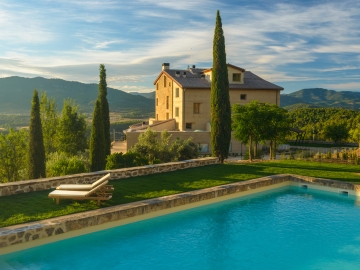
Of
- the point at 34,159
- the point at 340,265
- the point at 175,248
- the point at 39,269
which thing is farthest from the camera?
the point at 34,159

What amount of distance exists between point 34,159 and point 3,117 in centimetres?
7615

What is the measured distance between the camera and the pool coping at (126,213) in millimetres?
7703

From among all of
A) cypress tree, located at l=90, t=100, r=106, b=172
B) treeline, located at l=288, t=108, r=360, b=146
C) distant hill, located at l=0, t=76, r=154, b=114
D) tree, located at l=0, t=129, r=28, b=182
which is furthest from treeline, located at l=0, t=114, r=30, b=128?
cypress tree, located at l=90, t=100, r=106, b=172

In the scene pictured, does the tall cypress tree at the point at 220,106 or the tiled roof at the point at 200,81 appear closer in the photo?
the tall cypress tree at the point at 220,106

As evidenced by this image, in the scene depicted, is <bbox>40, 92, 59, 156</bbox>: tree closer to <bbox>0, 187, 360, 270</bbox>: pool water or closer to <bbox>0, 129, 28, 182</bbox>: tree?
<bbox>0, 129, 28, 182</bbox>: tree

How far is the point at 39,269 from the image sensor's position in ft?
23.3

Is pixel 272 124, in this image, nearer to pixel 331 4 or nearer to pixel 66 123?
pixel 331 4

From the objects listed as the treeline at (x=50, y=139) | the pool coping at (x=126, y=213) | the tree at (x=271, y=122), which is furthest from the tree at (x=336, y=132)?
the pool coping at (x=126, y=213)

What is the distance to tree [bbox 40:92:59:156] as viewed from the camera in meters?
29.2

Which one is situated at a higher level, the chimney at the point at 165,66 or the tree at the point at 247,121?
the chimney at the point at 165,66

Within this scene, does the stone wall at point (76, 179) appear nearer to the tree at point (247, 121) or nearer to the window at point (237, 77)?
the tree at point (247, 121)

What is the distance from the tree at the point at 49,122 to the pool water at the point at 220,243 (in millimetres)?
21702

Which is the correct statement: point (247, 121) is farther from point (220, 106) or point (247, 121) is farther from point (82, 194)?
point (82, 194)

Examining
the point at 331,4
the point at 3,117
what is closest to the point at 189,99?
the point at 331,4
